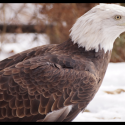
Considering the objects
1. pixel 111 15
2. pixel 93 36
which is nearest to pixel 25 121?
pixel 93 36

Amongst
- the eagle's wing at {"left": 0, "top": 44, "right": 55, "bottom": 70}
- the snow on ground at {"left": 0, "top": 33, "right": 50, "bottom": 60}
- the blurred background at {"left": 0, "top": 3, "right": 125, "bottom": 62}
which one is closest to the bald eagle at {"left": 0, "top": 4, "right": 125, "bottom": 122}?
the eagle's wing at {"left": 0, "top": 44, "right": 55, "bottom": 70}

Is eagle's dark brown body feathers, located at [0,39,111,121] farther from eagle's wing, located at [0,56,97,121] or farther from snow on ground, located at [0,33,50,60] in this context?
snow on ground, located at [0,33,50,60]

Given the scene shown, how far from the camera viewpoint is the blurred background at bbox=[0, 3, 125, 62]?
20.3 ft

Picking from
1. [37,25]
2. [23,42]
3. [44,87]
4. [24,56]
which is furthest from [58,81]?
[23,42]

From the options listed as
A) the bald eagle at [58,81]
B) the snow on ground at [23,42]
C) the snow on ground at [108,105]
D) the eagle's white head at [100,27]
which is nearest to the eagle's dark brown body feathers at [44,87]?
the bald eagle at [58,81]

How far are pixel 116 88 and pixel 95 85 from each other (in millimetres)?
1358

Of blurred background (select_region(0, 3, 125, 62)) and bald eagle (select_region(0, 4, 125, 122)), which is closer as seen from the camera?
bald eagle (select_region(0, 4, 125, 122))

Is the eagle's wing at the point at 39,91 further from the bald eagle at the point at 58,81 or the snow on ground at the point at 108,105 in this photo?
the snow on ground at the point at 108,105

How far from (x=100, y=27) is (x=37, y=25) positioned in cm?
452

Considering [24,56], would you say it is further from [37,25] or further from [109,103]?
[37,25]

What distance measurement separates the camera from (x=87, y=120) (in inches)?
116

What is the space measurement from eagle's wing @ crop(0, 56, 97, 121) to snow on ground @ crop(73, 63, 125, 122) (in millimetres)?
602

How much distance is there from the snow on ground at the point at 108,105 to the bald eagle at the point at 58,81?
522mm

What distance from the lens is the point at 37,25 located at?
279 inches
